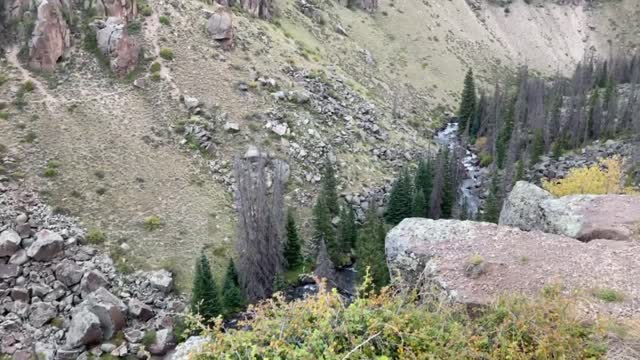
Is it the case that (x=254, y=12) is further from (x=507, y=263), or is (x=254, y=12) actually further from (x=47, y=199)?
(x=507, y=263)

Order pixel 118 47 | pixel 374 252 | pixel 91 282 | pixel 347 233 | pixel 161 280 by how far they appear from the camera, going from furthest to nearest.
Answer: pixel 118 47, pixel 347 233, pixel 374 252, pixel 161 280, pixel 91 282

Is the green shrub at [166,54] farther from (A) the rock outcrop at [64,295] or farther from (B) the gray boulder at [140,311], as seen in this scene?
(B) the gray boulder at [140,311]

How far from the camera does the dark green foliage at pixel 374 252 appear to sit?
47.2 meters

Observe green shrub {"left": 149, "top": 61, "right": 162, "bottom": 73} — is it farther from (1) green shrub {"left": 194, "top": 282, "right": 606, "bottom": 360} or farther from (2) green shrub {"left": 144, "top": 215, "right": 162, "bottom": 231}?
(1) green shrub {"left": 194, "top": 282, "right": 606, "bottom": 360}

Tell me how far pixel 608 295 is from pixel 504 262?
353 centimetres

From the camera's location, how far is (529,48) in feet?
544

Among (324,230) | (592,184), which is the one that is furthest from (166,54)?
(592,184)

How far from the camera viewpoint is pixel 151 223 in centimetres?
5312

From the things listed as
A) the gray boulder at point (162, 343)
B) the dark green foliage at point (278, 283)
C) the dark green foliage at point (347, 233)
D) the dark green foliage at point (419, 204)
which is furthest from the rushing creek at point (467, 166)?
the gray boulder at point (162, 343)

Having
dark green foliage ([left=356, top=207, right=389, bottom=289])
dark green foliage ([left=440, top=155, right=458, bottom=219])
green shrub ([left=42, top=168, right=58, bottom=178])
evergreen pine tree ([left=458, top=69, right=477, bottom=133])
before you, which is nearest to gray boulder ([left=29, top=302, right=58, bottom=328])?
green shrub ([left=42, top=168, right=58, bottom=178])

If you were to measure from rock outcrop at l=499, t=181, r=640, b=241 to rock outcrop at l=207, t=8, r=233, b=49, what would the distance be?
58.0 meters

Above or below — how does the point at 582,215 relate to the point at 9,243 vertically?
above

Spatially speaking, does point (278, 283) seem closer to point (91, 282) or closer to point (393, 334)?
point (91, 282)

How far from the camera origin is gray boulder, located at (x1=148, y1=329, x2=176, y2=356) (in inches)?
1641
